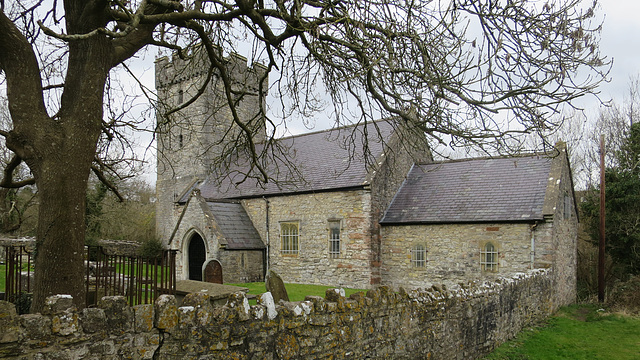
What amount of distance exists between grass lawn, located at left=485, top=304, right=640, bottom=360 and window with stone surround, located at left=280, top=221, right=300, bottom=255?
Answer: 33.8ft

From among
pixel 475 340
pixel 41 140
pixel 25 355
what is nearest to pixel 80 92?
pixel 41 140

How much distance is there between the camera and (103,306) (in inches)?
132

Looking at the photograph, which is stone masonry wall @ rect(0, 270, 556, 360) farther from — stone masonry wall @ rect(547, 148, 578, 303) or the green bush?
the green bush

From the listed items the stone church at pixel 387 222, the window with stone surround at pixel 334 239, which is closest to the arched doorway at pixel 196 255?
the stone church at pixel 387 222

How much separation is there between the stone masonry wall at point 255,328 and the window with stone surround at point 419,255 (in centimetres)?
877

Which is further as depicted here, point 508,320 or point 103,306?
point 508,320

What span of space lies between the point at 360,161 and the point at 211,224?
6.84 m

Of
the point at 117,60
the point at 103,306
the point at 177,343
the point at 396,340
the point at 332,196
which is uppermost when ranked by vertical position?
the point at 117,60

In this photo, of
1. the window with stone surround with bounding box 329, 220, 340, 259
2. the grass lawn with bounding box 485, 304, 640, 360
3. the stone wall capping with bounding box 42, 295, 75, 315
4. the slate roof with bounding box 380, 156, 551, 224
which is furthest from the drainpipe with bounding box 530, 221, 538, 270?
the stone wall capping with bounding box 42, 295, 75, 315

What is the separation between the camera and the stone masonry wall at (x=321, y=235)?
57.6ft

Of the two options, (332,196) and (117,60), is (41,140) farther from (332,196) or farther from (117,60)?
(332,196)

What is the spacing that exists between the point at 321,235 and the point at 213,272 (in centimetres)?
468

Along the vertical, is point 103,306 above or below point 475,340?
above

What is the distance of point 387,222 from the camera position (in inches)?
695
